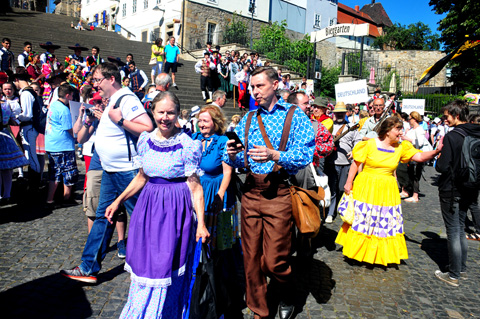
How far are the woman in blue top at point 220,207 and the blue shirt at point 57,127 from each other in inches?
137

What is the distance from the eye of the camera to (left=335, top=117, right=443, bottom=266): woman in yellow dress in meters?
4.76

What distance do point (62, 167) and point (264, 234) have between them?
186 inches

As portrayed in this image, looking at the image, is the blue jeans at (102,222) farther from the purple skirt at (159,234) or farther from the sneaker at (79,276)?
the purple skirt at (159,234)

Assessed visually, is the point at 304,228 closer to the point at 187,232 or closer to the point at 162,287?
the point at 187,232

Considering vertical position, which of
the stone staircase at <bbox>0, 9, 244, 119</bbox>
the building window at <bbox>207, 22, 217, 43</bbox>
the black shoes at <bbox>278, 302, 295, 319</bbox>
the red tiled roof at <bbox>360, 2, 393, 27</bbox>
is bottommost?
the black shoes at <bbox>278, 302, 295, 319</bbox>

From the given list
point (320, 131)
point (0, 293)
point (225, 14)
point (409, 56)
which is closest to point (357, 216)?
point (320, 131)

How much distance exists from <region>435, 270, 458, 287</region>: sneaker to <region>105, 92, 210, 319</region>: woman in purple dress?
334 centimetres

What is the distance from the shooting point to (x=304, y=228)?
3.23 meters

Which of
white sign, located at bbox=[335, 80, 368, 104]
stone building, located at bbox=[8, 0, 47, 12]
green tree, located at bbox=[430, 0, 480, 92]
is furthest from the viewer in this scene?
stone building, located at bbox=[8, 0, 47, 12]

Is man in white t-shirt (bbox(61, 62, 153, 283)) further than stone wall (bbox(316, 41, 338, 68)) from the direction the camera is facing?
No

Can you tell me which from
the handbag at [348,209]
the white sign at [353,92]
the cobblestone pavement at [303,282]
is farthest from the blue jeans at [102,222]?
the white sign at [353,92]

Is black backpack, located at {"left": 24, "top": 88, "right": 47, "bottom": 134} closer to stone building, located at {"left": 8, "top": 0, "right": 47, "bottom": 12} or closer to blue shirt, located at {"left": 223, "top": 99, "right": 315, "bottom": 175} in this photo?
blue shirt, located at {"left": 223, "top": 99, "right": 315, "bottom": 175}

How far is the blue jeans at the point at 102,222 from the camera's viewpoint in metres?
3.83

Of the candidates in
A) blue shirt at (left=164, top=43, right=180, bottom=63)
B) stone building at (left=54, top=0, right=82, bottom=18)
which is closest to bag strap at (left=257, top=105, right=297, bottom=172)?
blue shirt at (left=164, top=43, right=180, bottom=63)
